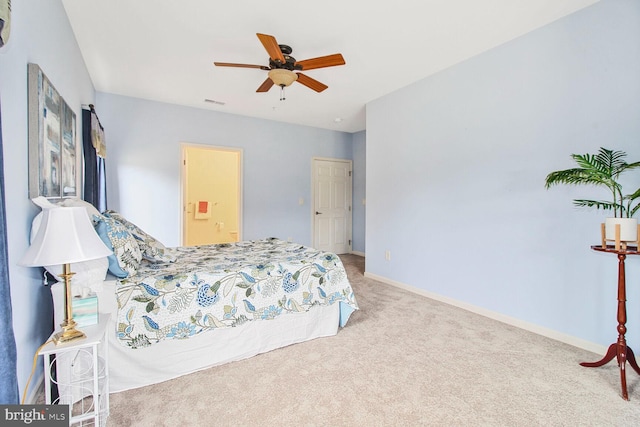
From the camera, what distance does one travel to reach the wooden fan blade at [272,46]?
6.75 ft

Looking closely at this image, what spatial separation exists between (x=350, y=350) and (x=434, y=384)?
0.63 metres

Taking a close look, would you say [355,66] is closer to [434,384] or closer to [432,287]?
[432,287]

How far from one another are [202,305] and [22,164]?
1199 mm

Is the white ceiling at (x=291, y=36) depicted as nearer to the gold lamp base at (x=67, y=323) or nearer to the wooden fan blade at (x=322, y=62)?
the wooden fan blade at (x=322, y=62)

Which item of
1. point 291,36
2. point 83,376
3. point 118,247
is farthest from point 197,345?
point 291,36

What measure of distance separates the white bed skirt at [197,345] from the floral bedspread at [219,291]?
0.17 ft

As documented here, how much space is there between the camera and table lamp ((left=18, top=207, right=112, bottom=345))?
3.91ft

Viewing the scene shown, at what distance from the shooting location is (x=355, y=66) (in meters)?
3.17

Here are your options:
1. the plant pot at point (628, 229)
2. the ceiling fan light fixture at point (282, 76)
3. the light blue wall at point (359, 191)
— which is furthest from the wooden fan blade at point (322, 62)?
the light blue wall at point (359, 191)

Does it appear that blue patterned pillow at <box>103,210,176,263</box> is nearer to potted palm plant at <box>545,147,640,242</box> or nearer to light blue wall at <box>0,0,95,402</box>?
light blue wall at <box>0,0,95,402</box>

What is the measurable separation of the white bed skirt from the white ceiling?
6.80 feet

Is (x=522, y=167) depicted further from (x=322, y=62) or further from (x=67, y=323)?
(x=67, y=323)

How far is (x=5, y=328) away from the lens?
95 centimetres

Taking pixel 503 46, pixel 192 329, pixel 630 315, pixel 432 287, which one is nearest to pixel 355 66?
pixel 503 46
